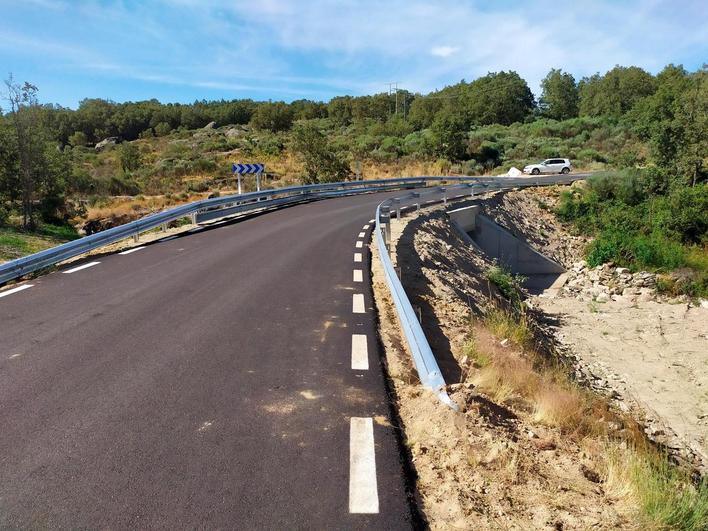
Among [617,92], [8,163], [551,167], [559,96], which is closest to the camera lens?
[8,163]

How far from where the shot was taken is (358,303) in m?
8.05

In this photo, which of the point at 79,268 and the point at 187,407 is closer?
the point at 187,407

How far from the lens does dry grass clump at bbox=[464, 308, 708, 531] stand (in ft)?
10.6

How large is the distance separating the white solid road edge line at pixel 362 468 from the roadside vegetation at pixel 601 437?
4.99 ft

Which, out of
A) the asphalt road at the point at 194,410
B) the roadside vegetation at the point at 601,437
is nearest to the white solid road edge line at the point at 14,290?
the asphalt road at the point at 194,410

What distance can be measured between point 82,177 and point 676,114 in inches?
1429

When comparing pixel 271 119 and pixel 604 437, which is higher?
pixel 271 119

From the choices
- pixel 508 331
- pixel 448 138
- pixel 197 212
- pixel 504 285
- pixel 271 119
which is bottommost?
pixel 504 285

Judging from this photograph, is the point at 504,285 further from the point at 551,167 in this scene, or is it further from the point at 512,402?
the point at 551,167

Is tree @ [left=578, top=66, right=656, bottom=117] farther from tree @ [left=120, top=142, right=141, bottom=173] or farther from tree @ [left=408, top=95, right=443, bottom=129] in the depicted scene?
tree @ [left=120, top=142, right=141, bottom=173]

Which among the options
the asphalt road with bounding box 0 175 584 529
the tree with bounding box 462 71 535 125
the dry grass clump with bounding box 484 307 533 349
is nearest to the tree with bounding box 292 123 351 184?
the dry grass clump with bounding box 484 307 533 349

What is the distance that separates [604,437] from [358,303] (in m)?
4.10

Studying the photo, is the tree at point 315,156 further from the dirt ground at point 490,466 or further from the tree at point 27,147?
the dirt ground at point 490,466

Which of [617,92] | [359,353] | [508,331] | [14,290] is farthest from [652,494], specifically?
[617,92]
